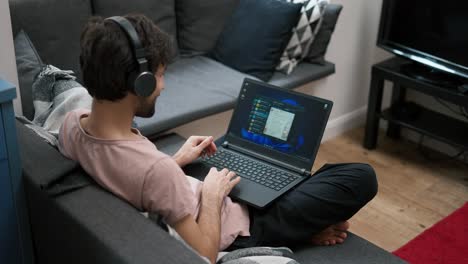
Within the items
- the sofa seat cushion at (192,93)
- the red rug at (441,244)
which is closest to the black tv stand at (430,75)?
the red rug at (441,244)

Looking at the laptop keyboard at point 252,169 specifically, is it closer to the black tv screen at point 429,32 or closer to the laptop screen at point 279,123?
the laptop screen at point 279,123

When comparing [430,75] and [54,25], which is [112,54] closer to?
[54,25]

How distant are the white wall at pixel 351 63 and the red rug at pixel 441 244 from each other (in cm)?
86

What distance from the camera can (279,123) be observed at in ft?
5.82

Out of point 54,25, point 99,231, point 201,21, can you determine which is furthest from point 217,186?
point 201,21

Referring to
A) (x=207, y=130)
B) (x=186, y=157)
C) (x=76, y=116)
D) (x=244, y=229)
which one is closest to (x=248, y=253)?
(x=244, y=229)

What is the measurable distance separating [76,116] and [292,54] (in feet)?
4.79

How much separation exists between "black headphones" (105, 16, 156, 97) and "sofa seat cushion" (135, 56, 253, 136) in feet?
2.87

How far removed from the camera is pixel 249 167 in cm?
176

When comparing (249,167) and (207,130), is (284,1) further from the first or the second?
(249,167)

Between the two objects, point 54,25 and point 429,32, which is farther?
point 429,32

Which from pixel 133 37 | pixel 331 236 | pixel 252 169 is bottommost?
pixel 331 236

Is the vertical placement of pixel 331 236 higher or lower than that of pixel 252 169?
lower

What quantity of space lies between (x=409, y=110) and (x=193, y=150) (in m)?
1.59
